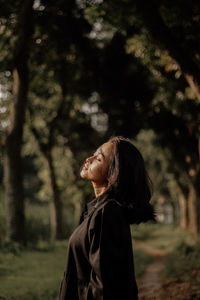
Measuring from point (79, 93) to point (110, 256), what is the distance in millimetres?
16609

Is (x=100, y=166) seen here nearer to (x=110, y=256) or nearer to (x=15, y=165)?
(x=110, y=256)

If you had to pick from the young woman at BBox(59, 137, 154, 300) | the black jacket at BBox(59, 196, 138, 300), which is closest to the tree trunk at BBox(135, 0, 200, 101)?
the young woman at BBox(59, 137, 154, 300)

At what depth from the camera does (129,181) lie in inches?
103

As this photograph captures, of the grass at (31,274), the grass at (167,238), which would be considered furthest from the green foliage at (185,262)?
the grass at (31,274)

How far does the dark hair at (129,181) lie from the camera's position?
8.48 feet

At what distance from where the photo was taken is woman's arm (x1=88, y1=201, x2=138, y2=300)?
2239mm

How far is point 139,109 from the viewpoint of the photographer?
640 inches

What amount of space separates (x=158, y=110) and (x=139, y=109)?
1.02 metres

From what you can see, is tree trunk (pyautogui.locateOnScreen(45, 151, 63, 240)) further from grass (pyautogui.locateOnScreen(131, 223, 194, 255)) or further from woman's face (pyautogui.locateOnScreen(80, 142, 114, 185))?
woman's face (pyautogui.locateOnScreen(80, 142, 114, 185))

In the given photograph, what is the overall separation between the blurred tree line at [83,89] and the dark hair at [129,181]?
4762mm

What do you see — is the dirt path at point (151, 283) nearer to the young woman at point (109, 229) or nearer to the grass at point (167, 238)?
the young woman at point (109, 229)

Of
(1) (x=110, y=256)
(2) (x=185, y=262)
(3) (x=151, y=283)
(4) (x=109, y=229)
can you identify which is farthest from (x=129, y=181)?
(2) (x=185, y=262)

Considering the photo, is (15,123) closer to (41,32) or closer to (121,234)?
(41,32)

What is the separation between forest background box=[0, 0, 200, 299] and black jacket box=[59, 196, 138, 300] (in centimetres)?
653
